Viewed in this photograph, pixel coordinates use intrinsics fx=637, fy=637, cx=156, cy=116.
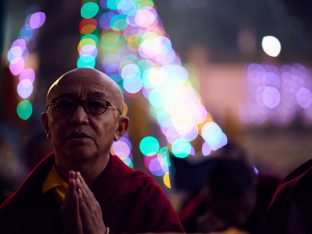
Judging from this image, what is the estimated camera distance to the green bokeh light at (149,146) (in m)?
4.70

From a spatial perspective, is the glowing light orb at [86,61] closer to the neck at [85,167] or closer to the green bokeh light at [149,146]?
the green bokeh light at [149,146]

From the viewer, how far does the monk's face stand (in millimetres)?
1937

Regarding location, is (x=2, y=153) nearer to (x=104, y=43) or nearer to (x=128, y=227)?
(x=104, y=43)

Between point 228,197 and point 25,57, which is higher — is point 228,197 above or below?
below

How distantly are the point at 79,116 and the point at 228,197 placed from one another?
4.97 feet

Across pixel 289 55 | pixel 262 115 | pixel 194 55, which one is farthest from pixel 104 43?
pixel 262 115

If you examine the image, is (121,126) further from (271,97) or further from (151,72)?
(271,97)

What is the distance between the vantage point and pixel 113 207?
1937mm

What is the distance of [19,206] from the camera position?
2.00 metres

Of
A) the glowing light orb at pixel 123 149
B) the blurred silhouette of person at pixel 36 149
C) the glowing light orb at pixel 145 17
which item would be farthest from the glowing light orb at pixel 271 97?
the blurred silhouette of person at pixel 36 149

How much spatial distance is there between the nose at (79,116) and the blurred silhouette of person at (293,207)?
65 cm

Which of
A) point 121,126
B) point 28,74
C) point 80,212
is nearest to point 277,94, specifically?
point 28,74

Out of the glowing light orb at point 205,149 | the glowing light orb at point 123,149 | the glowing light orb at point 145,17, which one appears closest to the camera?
the glowing light orb at point 123,149

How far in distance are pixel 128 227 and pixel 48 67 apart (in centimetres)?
286
